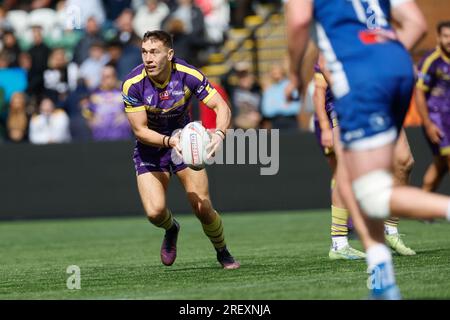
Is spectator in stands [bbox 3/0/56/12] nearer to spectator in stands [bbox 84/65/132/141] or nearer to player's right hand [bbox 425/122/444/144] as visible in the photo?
spectator in stands [bbox 84/65/132/141]

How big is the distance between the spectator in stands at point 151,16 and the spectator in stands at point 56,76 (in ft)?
5.04

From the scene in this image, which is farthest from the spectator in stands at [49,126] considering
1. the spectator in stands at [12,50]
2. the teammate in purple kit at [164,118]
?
the teammate in purple kit at [164,118]

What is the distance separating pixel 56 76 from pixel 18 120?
138cm

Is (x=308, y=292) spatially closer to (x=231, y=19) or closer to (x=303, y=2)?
(x=303, y=2)

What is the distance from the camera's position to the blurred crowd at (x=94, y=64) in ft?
62.2

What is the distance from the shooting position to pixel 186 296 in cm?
746

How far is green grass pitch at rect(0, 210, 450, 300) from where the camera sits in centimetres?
774

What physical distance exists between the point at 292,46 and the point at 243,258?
5.21 meters

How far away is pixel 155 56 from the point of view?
377 inches

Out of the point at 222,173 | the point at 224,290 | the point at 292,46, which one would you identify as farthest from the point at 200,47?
the point at 292,46

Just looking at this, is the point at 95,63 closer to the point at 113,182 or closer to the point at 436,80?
the point at 113,182

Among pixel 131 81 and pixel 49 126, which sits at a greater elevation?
pixel 131 81

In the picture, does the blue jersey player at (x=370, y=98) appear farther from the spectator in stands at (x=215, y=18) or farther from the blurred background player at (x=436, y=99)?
the spectator in stands at (x=215, y=18)

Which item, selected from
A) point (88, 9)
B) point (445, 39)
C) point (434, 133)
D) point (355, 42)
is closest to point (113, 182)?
point (88, 9)
